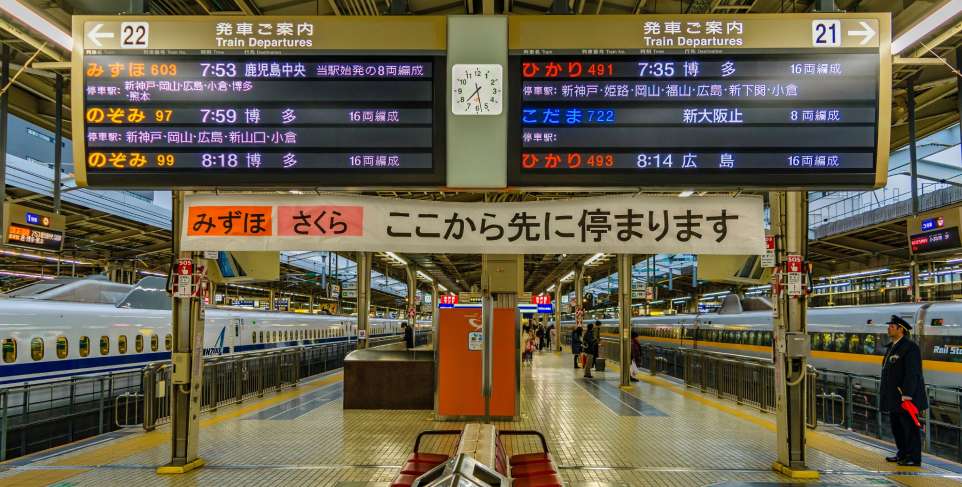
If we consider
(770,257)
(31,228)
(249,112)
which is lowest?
(770,257)

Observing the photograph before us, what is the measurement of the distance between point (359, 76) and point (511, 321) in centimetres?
714

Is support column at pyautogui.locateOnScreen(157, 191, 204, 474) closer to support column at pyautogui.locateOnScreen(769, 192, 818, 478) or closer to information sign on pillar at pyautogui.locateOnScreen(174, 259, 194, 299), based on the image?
information sign on pillar at pyautogui.locateOnScreen(174, 259, 194, 299)

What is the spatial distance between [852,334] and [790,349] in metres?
14.2

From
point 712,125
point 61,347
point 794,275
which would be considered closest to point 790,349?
point 794,275

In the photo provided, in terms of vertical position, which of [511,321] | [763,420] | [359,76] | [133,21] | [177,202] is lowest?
[763,420]

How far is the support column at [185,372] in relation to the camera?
793 centimetres

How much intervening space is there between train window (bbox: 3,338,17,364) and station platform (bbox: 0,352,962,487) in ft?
13.8

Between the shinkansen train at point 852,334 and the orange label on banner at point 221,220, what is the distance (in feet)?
54.5

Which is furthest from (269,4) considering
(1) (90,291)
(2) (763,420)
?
(1) (90,291)

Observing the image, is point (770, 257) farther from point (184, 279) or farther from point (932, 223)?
point (932, 223)

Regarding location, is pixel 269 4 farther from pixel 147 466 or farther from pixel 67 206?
pixel 67 206

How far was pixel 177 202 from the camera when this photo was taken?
8.13 meters

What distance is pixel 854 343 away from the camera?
1970 cm

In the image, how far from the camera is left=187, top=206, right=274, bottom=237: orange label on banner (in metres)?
6.49
